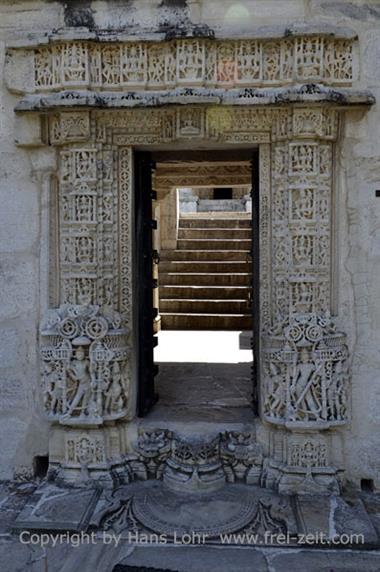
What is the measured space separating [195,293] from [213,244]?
6.40ft

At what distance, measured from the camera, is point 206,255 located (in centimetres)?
1200

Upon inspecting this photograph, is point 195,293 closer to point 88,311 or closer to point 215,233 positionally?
point 215,233

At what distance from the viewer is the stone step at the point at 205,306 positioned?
1038 cm

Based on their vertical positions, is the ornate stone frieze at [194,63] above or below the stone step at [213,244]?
above

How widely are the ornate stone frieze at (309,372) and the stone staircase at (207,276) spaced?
532 centimetres

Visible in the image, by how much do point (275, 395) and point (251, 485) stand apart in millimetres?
743

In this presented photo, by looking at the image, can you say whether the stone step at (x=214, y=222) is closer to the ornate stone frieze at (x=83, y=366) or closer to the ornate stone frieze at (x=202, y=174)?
the ornate stone frieze at (x=202, y=174)

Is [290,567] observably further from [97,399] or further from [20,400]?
[20,400]

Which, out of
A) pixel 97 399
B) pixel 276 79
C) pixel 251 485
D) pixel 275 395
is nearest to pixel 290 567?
pixel 251 485

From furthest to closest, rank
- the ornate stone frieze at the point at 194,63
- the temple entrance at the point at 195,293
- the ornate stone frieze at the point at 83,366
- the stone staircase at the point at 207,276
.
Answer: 1. the stone staircase at the point at 207,276
2. the temple entrance at the point at 195,293
3. the ornate stone frieze at the point at 83,366
4. the ornate stone frieze at the point at 194,63

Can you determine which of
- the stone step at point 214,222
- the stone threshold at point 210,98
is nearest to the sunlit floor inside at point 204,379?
the stone threshold at point 210,98

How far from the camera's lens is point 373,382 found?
394 cm

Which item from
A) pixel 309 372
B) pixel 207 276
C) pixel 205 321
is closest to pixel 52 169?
pixel 309 372

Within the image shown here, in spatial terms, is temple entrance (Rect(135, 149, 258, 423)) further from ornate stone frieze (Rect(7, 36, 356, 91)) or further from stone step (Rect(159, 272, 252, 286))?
ornate stone frieze (Rect(7, 36, 356, 91))
